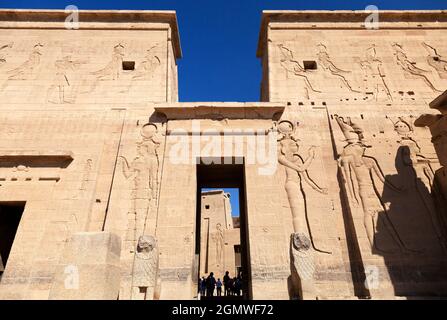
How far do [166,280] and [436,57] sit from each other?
426 inches

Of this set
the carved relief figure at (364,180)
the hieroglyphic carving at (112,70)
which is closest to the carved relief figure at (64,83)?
the hieroglyphic carving at (112,70)

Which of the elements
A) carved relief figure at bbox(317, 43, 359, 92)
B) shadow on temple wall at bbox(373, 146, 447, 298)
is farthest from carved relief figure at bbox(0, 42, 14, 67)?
shadow on temple wall at bbox(373, 146, 447, 298)

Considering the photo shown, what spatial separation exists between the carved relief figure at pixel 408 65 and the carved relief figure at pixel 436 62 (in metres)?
0.46

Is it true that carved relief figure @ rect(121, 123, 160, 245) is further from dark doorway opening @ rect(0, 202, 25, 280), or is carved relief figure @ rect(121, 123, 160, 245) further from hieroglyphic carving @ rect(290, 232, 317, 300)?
dark doorway opening @ rect(0, 202, 25, 280)

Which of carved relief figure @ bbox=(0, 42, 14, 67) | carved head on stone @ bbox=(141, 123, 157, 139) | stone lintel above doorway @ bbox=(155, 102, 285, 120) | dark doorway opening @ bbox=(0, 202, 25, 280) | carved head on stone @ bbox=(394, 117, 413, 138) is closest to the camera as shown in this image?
carved head on stone @ bbox=(394, 117, 413, 138)

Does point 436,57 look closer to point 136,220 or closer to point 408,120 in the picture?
point 408,120

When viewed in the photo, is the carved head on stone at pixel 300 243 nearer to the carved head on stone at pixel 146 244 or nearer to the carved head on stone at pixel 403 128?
the carved head on stone at pixel 146 244

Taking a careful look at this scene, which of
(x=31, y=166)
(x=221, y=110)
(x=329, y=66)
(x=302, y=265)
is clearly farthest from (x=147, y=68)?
(x=302, y=265)

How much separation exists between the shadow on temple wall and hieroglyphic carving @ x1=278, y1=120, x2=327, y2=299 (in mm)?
1632

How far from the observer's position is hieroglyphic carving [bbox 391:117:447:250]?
744 cm

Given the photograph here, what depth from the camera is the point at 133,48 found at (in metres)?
10.6

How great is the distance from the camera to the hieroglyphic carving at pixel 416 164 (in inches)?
293
